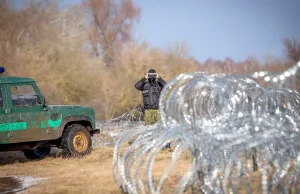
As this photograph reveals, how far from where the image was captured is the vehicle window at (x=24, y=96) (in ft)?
35.2

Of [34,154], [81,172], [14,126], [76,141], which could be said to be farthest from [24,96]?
[81,172]

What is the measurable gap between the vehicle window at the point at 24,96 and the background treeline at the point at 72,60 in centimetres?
1616

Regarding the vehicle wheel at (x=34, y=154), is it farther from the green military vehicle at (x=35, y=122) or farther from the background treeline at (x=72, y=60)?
the background treeline at (x=72, y=60)

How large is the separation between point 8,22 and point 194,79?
84.5 ft

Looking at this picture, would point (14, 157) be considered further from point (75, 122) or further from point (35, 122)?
point (35, 122)

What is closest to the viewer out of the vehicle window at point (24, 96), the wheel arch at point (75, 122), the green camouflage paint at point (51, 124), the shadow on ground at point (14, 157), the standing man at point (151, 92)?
the vehicle window at point (24, 96)

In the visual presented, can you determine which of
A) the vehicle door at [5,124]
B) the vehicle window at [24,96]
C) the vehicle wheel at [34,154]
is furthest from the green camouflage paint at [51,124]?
the vehicle wheel at [34,154]

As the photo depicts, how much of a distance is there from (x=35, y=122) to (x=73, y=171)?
7.12 ft

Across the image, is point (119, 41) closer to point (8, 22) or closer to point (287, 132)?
point (8, 22)

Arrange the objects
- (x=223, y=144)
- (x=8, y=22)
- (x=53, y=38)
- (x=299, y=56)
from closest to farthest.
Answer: (x=223, y=144), (x=299, y=56), (x=8, y=22), (x=53, y=38)

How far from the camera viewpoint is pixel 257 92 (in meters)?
6.62

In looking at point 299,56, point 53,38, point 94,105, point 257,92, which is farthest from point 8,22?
point 257,92

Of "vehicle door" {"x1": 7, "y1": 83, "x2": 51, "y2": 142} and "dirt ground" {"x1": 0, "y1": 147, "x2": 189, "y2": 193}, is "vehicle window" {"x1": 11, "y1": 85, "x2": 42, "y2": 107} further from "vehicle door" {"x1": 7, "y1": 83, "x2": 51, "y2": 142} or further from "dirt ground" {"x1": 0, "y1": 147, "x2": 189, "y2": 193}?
"dirt ground" {"x1": 0, "y1": 147, "x2": 189, "y2": 193}

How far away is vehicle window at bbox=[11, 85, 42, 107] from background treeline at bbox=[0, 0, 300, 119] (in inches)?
636
